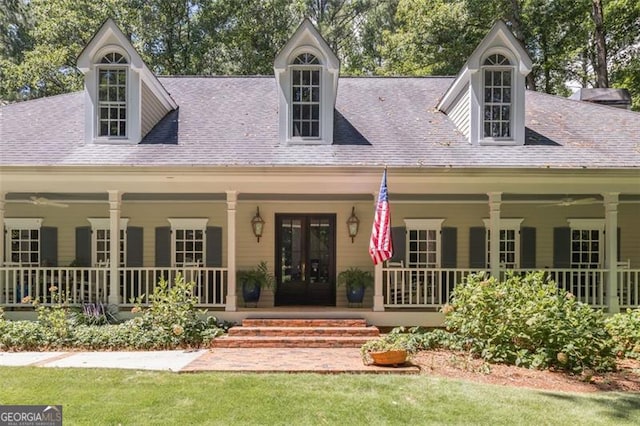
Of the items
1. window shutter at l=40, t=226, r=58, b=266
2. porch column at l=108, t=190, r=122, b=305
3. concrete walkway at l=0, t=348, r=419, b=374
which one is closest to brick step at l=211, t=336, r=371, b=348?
concrete walkway at l=0, t=348, r=419, b=374

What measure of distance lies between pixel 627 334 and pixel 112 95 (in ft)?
38.0

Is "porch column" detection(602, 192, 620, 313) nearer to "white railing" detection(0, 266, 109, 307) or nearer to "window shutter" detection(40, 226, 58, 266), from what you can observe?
"white railing" detection(0, 266, 109, 307)

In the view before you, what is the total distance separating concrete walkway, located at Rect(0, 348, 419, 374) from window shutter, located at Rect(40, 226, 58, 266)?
159 inches

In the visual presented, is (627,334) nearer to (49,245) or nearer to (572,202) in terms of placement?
(572,202)

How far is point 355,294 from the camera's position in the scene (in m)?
10.6

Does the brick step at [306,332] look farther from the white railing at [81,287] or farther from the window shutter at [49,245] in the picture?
the window shutter at [49,245]

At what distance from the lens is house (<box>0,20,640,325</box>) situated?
937 cm

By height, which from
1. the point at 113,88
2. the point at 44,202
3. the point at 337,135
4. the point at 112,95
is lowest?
the point at 44,202

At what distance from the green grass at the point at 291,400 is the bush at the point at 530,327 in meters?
1.05

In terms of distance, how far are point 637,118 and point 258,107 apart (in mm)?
9806

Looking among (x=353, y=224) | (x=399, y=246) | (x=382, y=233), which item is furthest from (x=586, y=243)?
(x=382, y=233)

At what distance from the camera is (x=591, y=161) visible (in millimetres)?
9602

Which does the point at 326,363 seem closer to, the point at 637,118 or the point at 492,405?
the point at 492,405

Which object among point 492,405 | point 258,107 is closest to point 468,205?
point 258,107
